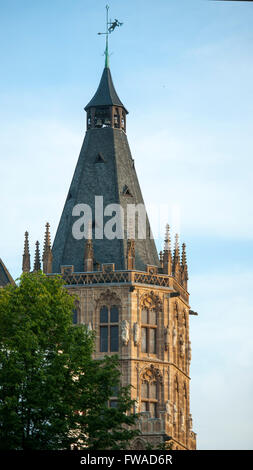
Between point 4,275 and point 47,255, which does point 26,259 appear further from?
point 4,275

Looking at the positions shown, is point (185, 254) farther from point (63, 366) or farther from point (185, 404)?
point (63, 366)

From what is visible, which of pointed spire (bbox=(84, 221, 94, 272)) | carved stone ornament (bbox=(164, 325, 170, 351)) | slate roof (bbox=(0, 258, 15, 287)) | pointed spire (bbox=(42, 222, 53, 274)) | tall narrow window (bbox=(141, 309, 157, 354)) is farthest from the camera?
pointed spire (bbox=(42, 222, 53, 274))

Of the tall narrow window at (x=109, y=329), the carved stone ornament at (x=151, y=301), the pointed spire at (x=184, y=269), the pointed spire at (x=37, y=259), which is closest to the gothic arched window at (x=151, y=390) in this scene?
the tall narrow window at (x=109, y=329)

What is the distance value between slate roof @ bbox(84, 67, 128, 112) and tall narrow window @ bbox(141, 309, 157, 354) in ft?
52.4

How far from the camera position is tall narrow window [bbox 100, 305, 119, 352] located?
9025 centimetres

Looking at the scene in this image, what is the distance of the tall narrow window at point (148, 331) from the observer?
91000mm

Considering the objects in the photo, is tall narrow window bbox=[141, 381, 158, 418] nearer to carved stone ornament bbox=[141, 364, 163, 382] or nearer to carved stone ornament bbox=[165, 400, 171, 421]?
carved stone ornament bbox=[141, 364, 163, 382]

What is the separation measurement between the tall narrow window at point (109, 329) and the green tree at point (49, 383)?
28.5m

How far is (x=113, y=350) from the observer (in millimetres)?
90188

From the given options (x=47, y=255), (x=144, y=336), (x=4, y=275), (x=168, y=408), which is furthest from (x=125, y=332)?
(x=4, y=275)

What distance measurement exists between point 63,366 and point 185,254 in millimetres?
40773

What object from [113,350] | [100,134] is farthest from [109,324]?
[100,134]

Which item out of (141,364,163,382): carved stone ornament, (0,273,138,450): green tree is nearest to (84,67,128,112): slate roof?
(141,364,163,382): carved stone ornament

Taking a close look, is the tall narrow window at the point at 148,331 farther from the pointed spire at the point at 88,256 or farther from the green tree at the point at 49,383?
the green tree at the point at 49,383
